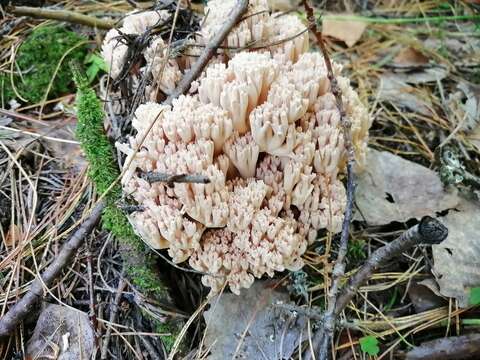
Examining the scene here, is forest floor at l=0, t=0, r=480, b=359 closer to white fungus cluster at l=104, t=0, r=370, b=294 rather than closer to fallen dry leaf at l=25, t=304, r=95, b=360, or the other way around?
fallen dry leaf at l=25, t=304, r=95, b=360

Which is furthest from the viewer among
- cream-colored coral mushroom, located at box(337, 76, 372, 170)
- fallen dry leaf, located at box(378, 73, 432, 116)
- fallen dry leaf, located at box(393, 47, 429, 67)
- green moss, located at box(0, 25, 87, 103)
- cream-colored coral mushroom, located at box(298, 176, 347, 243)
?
fallen dry leaf, located at box(393, 47, 429, 67)

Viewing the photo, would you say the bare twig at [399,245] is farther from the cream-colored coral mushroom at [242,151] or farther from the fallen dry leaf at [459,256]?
the cream-colored coral mushroom at [242,151]

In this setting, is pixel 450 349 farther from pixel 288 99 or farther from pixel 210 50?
pixel 210 50

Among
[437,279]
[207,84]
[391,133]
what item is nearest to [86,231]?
[207,84]

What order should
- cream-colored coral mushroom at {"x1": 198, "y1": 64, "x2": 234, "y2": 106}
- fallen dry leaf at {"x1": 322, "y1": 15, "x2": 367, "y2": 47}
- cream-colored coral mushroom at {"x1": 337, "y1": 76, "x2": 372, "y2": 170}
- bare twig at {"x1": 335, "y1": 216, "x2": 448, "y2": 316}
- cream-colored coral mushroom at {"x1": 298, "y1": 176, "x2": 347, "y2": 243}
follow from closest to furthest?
bare twig at {"x1": 335, "y1": 216, "x2": 448, "y2": 316}, cream-colored coral mushroom at {"x1": 198, "y1": 64, "x2": 234, "y2": 106}, cream-colored coral mushroom at {"x1": 298, "y1": 176, "x2": 347, "y2": 243}, cream-colored coral mushroom at {"x1": 337, "y1": 76, "x2": 372, "y2": 170}, fallen dry leaf at {"x1": 322, "y1": 15, "x2": 367, "y2": 47}

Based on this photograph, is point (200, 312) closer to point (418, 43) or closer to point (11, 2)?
point (11, 2)

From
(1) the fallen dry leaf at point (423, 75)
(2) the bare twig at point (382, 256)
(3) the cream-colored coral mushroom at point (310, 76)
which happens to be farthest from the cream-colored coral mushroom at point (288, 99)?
(1) the fallen dry leaf at point (423, 75)

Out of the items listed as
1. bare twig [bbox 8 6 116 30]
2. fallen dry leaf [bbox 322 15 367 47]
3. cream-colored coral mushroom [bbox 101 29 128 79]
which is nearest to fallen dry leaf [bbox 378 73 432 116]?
fallen dry leaf [bbox 322 15 367 47]
